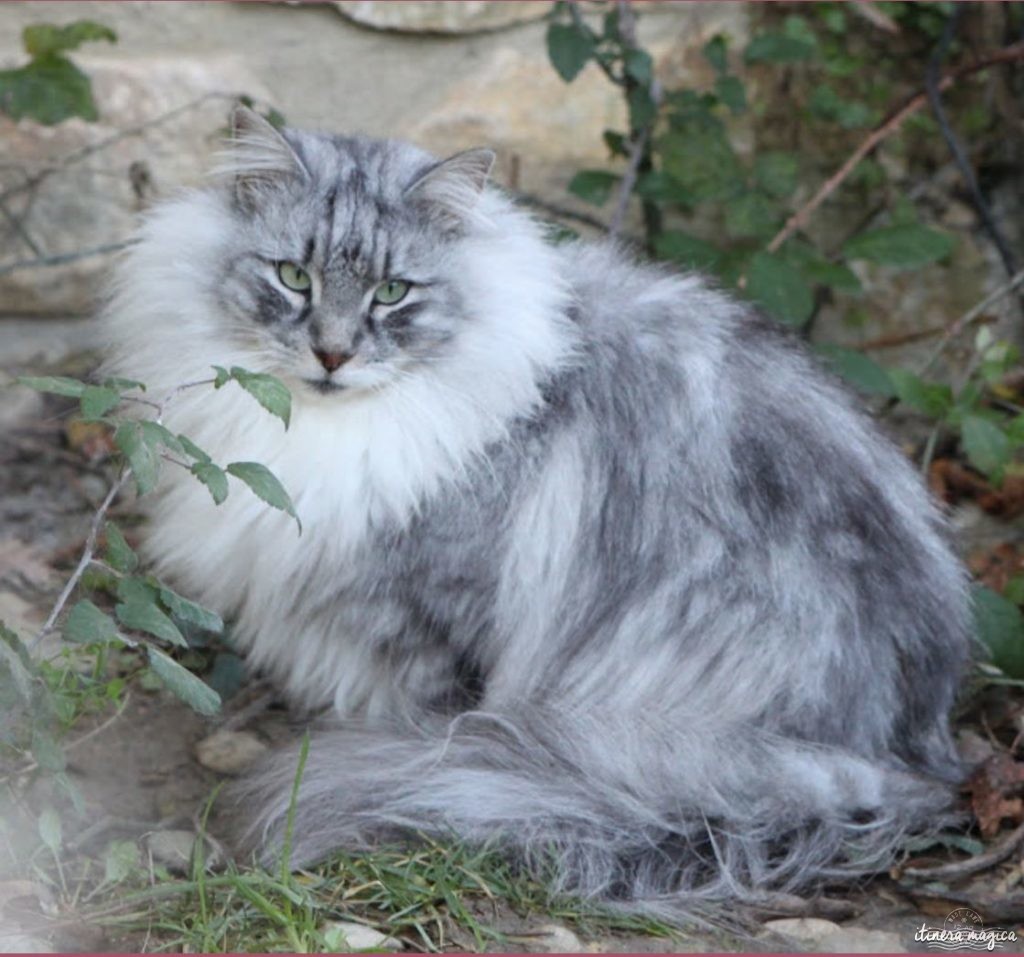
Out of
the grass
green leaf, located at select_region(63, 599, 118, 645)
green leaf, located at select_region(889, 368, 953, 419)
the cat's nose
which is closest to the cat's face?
the cat's nose

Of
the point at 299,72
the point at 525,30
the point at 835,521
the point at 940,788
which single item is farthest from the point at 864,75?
the point at 940,788

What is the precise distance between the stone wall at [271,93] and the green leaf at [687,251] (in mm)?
364

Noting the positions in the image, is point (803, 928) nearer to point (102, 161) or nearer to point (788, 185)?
point (788, 185)

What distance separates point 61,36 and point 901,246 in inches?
73.1

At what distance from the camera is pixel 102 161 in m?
3.53

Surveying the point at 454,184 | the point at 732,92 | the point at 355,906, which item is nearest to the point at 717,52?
the point at 732,92

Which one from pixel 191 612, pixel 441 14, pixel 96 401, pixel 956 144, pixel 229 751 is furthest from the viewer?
pixel 956 144

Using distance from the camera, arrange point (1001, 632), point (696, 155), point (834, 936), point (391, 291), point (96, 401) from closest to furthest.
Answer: point (96, 401), point (834, 936), point (391, 291), point (1001, 632), point (696, 155)

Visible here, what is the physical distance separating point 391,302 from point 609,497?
489mm

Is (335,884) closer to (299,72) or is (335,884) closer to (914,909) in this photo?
(914,909)

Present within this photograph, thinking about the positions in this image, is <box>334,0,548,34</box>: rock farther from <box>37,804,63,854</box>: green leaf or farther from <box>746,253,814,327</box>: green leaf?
<box>37,804,63,854</box>: green leaf

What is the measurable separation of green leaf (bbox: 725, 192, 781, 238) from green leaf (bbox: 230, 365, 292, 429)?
161cm

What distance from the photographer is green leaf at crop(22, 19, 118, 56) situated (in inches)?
122

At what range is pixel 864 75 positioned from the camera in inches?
148
